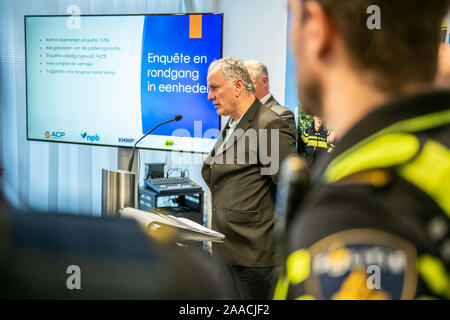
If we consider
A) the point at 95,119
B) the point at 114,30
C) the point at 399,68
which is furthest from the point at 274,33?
the point at 399,68

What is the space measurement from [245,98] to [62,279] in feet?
6.35

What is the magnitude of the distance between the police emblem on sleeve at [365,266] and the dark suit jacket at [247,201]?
1.68 m

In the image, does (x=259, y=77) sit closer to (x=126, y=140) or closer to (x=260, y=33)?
(x=126, y=140)

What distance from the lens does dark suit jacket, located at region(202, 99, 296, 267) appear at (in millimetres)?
2066

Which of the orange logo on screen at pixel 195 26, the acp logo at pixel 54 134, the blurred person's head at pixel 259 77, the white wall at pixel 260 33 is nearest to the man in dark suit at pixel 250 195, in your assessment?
the blurred person's head at pixel 259 77

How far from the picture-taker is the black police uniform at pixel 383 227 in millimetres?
354

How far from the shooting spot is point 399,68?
48 centimetres

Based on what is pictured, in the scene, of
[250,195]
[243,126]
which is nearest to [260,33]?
[243,126]

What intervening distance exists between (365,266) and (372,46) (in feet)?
0.77

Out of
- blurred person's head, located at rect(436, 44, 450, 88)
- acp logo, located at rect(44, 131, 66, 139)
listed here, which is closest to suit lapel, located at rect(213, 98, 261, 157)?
blurred person's head, located at rect(436, 44, 450, 88)

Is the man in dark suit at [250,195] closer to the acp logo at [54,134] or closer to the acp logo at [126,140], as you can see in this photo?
the acp logo at [126,140]

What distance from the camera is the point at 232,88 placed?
2.21 m

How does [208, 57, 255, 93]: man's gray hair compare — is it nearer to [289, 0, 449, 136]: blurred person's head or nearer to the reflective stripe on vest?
[289, 0, 449, 136]: blurred person's head

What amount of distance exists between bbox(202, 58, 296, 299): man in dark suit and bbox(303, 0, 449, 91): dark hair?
153 centimetres
